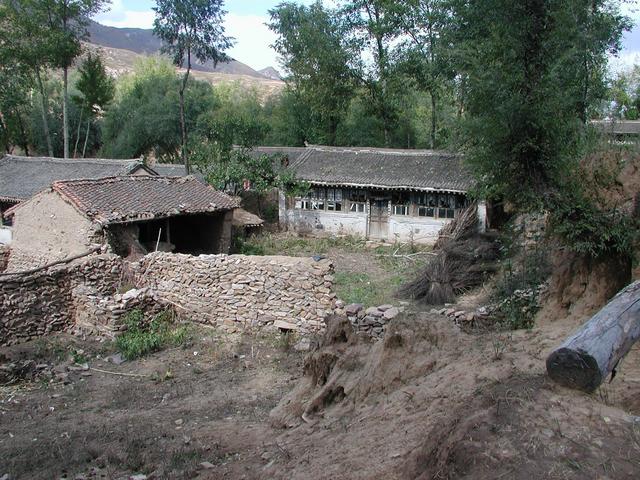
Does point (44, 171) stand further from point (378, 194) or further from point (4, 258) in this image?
point (378, 194)

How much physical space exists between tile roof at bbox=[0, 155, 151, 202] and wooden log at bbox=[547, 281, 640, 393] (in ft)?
72.8

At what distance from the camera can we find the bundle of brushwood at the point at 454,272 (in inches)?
619

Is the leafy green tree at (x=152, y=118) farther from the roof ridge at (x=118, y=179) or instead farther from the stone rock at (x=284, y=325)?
the stone rock at (x=284, y=325)

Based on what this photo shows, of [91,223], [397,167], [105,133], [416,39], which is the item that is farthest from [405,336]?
[105,133]

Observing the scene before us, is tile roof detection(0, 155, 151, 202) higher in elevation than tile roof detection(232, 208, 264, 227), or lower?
higher

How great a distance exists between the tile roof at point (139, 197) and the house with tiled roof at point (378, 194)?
673 centimetres

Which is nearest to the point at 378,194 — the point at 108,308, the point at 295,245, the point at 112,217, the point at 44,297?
the point at 295,245

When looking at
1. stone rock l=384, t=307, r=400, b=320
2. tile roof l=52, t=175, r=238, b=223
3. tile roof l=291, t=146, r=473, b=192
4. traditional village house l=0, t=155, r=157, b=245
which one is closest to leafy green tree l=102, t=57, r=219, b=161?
traditional village house l=0, t=155, r=157, b=245

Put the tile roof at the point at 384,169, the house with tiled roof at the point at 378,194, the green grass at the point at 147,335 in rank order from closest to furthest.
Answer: the green grass at the point at 147,335 → the tile roof at the point at 384,169 → the house with tiled roof at the point at 378,194

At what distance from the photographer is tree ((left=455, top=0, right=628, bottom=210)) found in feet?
29.8

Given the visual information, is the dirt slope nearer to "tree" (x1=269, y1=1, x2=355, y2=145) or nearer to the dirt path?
the dirt path

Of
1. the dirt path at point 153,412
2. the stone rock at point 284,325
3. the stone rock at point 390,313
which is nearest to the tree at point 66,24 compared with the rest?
the dirt path at point 153,412

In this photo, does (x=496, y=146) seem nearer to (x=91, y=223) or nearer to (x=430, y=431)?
(x=430, y=431)

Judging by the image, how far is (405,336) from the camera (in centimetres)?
730
